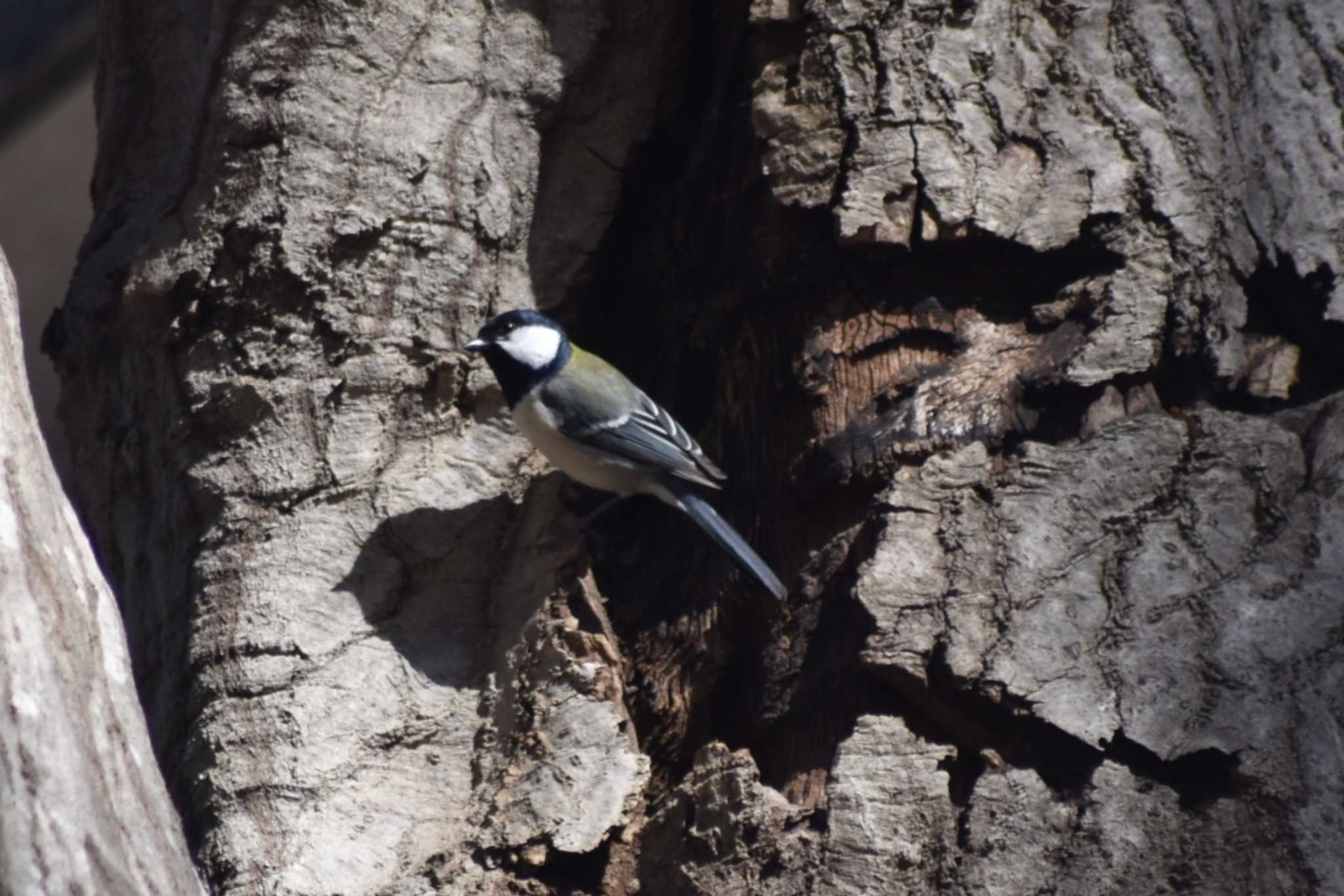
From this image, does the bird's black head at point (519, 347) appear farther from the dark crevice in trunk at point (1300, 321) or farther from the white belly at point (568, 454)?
the dark crevice in trunk at point (1300, 321)

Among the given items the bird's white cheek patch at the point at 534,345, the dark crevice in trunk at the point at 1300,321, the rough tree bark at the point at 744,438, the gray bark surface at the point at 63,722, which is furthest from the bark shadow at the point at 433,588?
the dark crevice in trunk at the point at 1300,321

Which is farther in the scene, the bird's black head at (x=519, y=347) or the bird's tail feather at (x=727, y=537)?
the bird's black head at (x=519, y=347)

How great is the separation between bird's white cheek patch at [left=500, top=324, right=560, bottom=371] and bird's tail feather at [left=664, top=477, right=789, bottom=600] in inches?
16.8

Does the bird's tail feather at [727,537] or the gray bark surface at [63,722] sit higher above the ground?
the bird's tail feather at [727,537]

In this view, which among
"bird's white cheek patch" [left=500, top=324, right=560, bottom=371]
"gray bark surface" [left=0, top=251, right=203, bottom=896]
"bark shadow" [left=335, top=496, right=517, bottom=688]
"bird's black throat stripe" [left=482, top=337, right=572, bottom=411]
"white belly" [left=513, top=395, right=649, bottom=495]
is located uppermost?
"bird's white cheek patch" [left=500, top=324, right=560, bottom=371]

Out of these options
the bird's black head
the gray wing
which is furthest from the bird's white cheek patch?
the gray wing

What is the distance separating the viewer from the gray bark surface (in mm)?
1464

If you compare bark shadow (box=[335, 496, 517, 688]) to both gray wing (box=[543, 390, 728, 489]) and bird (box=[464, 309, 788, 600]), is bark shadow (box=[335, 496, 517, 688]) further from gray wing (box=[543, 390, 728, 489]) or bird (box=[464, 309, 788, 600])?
gray wing (box=[543, 390, 728, 489])

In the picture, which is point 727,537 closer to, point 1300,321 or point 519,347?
point 519,347

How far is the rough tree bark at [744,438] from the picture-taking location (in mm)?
1934

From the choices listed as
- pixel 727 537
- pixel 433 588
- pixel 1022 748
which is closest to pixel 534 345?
pixel 433 588

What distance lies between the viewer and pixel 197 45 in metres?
3.06

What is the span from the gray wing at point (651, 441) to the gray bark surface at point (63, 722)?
4.05 ft

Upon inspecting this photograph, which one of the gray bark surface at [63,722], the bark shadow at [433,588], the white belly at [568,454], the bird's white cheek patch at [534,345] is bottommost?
the gray bark surface at [63,722]
